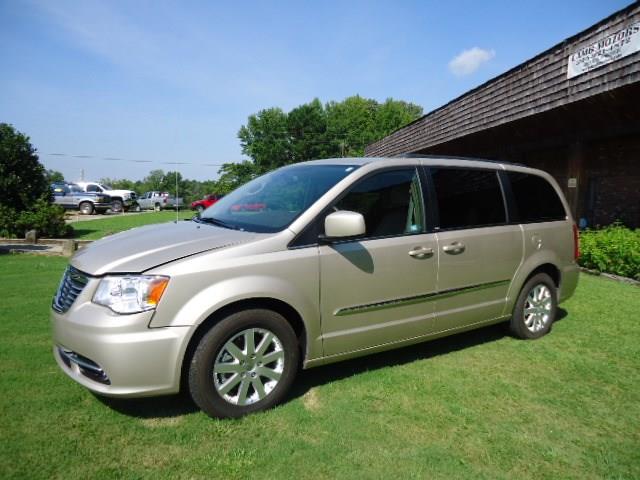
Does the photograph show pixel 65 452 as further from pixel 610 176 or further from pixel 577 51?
pixel 610 176

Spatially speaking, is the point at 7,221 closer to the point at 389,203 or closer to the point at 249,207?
the point at 249,207

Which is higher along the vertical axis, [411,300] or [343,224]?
[343,224]

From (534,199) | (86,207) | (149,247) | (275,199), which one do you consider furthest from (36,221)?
(86,207)

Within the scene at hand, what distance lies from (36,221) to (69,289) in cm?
1180

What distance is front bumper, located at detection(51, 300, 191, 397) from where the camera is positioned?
2473 mm

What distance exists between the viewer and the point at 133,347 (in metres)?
2.47

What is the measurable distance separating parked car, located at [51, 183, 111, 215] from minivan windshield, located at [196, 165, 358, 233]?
27.2m

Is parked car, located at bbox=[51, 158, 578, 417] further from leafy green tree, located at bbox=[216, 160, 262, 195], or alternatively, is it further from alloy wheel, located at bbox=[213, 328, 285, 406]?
leafy green tree, located at bbox=[216, 160, 262, 195]

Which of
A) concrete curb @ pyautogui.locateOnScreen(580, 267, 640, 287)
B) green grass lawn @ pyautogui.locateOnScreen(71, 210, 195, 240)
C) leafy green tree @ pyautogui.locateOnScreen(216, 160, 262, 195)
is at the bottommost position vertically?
concrete curb @ pyautogui.locateOnScreen(580, 267, 640, 287)

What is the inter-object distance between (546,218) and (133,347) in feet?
13.3

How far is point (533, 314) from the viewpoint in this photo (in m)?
4.43

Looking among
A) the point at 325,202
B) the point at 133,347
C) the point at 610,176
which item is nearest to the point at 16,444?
the point at 133,347

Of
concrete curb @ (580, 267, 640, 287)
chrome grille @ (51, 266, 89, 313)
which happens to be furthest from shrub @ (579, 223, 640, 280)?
chrome grille @ (51, 266, 89, 313)

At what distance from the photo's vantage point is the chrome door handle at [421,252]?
133 inches
